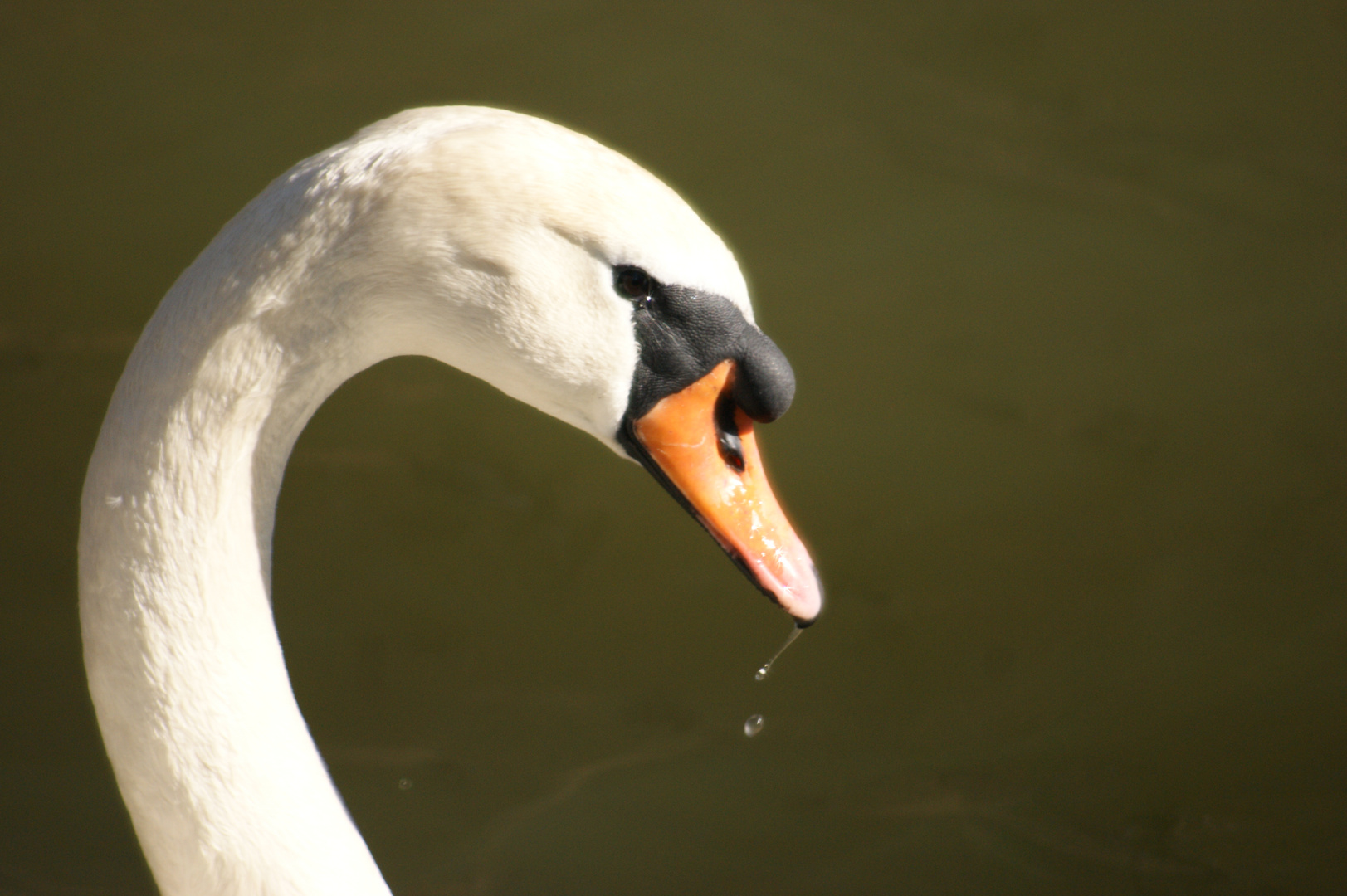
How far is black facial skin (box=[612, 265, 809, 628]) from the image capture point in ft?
3.60

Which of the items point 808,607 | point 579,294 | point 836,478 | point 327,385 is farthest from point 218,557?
point 836,478

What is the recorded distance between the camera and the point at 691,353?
1.13 m

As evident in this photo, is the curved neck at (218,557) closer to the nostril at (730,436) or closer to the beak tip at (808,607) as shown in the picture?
the nostril at (730,436)

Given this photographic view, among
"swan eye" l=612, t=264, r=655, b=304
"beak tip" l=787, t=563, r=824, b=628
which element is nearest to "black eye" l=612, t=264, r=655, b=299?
"swan eye" l=612, t=264, r=655, b=304

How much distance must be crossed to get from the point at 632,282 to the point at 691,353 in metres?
0.10

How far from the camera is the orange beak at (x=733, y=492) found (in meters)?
1.21

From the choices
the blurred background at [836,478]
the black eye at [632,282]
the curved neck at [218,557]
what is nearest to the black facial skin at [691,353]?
the black eye at [632,282]

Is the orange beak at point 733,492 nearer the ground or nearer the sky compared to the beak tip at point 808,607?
nearer the sky

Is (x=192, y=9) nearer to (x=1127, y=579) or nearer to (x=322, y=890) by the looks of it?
(x=322, y=890)

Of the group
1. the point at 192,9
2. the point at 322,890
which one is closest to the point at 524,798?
the point at 322,890

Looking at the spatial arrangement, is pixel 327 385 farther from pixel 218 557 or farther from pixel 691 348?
pixel 691 348

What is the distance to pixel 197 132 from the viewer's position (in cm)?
241

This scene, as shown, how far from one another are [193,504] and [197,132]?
1556 millimetres

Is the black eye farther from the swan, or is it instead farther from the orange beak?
the orange beak
